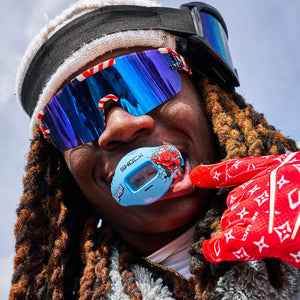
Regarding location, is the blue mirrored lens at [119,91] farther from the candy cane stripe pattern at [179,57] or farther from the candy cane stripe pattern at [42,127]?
the candy cane stripe pattern at [42,127]

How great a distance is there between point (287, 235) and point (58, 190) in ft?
4.40

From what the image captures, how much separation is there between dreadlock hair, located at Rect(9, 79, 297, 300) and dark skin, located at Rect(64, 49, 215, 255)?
8 centimetres

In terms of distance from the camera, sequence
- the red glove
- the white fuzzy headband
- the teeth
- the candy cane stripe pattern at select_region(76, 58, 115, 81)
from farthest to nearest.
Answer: the white fuzzy headband < the candy cane stripe pattern at select_region(76, 58, 115, 81) < the teeth < the red glove

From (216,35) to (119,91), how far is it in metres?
0.65

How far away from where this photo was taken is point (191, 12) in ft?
6.20

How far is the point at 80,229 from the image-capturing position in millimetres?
1954

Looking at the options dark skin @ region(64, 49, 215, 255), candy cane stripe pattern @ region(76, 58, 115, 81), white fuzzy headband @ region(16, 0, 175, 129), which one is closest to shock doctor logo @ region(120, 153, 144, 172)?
dark skin @ region(64, 49, 215, 255)

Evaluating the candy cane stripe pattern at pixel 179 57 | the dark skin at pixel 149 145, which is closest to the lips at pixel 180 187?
the dark skin at pixel 149 145

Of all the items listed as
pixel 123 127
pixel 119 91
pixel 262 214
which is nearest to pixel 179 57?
pixel 119 91

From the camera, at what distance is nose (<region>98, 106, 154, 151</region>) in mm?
1467

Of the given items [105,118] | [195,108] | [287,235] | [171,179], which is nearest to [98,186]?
[105,118]

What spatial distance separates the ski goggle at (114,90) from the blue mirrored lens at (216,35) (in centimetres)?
24

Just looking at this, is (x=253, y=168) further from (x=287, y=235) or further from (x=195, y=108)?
(x=195, y=108)

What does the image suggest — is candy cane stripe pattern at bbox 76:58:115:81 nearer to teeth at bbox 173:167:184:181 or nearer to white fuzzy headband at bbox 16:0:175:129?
white fuzzy headband at bbox 16:0:175:129
